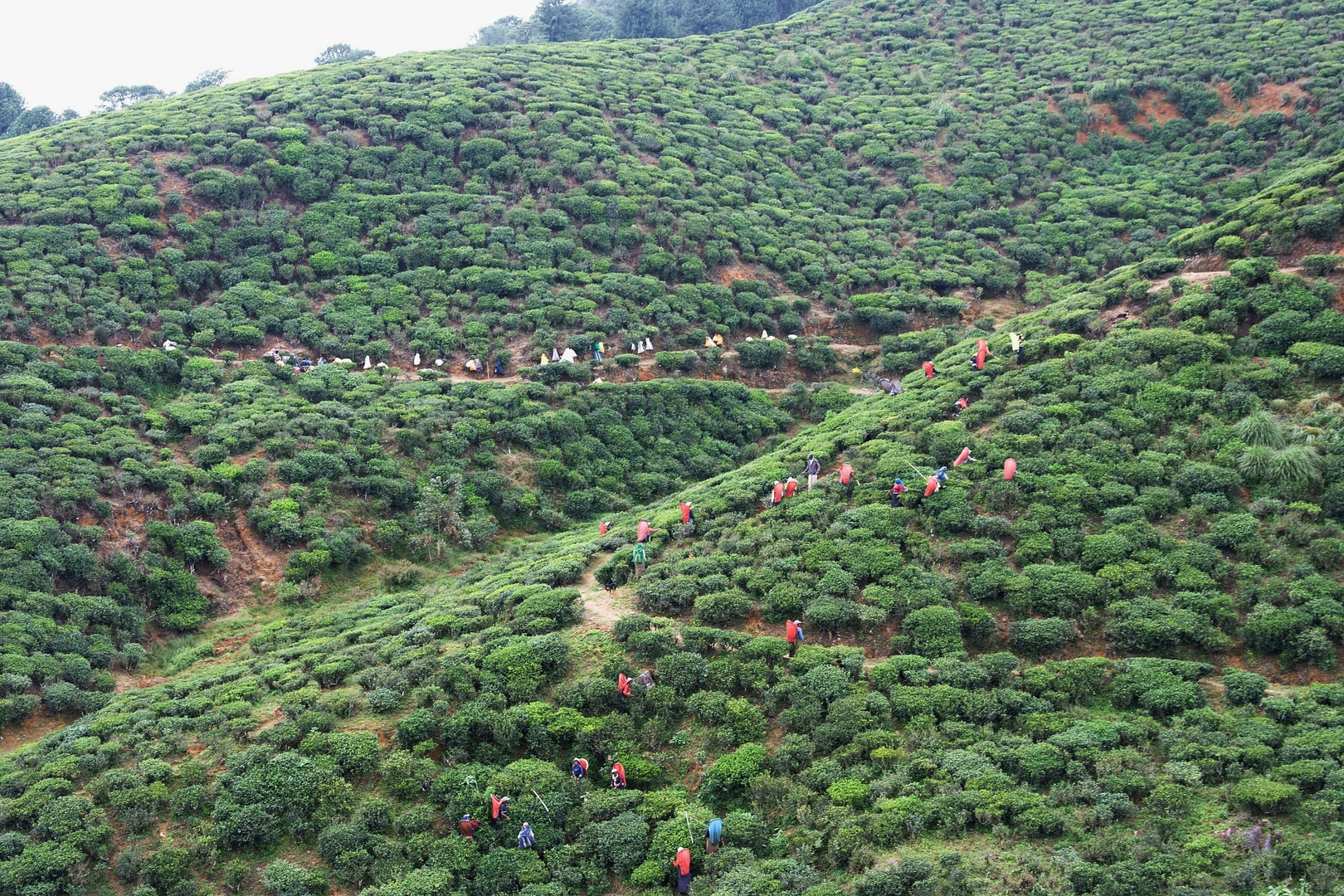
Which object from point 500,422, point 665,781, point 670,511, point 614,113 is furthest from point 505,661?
point 614,113

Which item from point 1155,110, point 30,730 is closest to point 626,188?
point 1155,110

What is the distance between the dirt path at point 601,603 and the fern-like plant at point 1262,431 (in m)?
13.5

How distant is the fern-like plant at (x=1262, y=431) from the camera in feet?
71.9

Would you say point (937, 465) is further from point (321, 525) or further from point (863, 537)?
point (321, 525)

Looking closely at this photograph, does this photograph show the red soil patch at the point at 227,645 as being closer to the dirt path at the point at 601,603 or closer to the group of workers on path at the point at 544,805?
the dirt path at the point at 601,603

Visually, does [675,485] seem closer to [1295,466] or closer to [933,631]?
[933,631]

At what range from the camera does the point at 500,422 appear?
109 feet

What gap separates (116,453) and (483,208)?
60.6 feet

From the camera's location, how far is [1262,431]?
Result: 22062 millimetres

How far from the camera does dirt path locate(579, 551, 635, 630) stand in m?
22.1

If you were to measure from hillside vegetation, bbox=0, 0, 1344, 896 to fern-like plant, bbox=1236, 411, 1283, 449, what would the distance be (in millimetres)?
77

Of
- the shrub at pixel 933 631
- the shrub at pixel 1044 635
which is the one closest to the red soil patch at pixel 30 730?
the shrub at pixel 933 631

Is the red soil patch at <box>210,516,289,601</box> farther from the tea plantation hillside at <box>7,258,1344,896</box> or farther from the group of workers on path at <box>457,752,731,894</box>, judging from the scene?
the group of workers on path at <box>457,752,731,894</box>

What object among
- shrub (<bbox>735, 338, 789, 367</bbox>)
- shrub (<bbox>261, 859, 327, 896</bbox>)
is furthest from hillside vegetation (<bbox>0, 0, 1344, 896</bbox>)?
shrub (<bbox>735, 338, 789, 367</bbox>)
